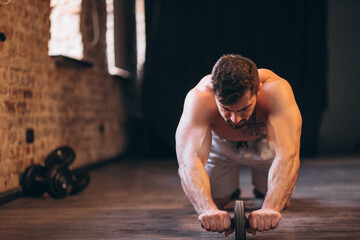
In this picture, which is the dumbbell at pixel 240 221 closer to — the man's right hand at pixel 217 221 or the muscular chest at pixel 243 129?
the man's right hand at pixel 217 221

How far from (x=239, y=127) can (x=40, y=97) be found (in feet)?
6.00

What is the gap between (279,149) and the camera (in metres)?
1.49

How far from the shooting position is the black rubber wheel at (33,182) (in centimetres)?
248

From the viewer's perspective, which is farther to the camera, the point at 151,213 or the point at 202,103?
the point at 151,213

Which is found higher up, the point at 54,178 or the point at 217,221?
the point at 217,221

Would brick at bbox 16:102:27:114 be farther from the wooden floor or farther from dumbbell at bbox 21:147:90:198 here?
the wooden floor

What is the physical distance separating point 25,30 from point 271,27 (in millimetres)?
2992

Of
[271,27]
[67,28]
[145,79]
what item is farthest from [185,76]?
[67,28]

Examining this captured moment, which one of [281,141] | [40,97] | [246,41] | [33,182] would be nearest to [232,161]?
[281,141]

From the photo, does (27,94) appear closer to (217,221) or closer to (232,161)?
(232,161)

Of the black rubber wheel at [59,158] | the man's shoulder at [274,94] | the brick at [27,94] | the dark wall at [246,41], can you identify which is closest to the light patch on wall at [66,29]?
the brick at [27,94]

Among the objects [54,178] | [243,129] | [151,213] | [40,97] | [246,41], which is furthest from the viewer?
[246,41]

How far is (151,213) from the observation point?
6.73 ft

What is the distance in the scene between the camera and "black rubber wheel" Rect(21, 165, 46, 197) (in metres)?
2.48
